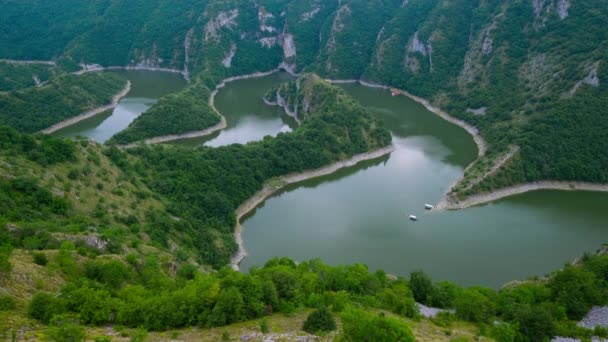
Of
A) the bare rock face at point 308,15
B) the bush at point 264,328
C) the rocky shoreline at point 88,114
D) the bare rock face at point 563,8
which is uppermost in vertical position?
the bare rock face at point 563,8

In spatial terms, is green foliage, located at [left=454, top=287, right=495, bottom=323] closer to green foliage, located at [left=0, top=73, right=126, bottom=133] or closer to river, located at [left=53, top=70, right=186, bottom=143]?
river, located at [left=53, top=70, right=186, bottom=143]

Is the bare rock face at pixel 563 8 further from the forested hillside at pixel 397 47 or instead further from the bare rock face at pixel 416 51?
the bare rock face at pixel 416 51

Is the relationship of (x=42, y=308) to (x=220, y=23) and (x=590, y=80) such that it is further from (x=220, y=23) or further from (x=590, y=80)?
(x=220, y=23)

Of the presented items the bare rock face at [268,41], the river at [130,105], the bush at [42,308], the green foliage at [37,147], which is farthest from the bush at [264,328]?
the bare rock face at [268,41]

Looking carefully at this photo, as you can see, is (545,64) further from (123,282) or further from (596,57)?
(123,282)

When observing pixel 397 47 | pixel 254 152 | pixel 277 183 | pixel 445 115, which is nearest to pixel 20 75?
pixel 254 152

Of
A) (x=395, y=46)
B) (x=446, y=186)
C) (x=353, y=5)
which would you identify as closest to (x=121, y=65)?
(x=353, y=5)
